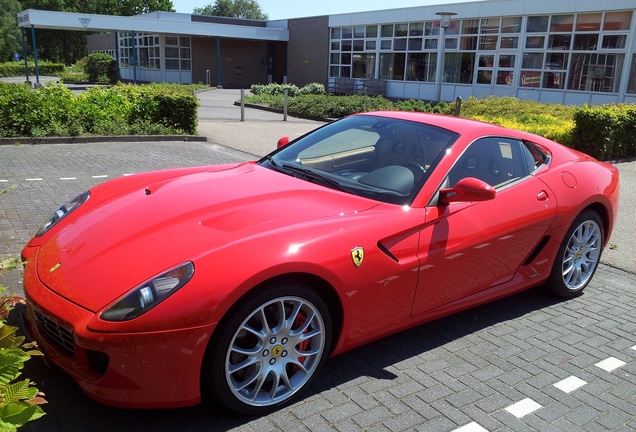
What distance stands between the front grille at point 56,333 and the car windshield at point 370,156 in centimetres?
183

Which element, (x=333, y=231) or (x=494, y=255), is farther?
(x=494, y=255)

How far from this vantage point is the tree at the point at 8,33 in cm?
6975

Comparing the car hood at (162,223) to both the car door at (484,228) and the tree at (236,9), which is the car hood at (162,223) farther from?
the tree at (236,9)

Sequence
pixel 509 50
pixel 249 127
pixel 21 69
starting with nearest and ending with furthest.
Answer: pixel 249 127 → pixel 509 50 → pixel 21 69

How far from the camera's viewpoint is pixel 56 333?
2.65m

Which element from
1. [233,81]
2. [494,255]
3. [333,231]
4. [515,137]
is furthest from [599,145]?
[233,81]

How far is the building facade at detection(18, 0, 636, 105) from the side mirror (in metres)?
16.0

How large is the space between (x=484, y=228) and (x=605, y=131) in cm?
998

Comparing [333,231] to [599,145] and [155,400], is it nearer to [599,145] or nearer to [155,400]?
[155,400]

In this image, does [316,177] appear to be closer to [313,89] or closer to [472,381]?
[472,381]

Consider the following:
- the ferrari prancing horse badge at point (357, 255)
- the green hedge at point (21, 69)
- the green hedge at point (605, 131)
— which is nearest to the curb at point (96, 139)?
the green hedge at point (605, 131)

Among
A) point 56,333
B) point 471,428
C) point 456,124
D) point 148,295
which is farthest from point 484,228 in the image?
point 56,333

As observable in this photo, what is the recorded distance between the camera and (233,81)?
41969 mm

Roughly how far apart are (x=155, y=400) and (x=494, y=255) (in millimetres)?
2422
